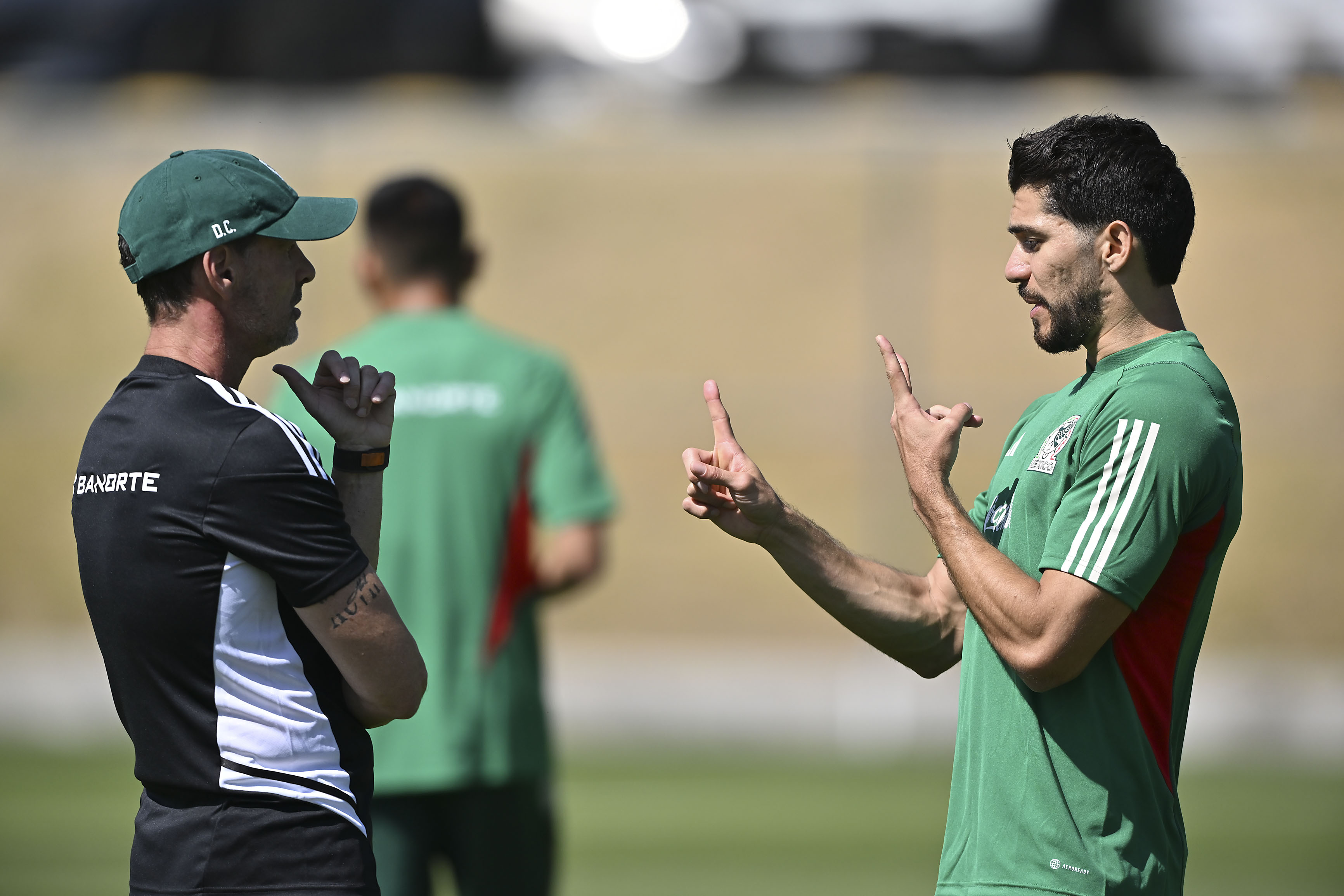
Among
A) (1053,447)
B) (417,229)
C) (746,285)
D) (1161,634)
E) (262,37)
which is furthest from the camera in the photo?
(262,37)

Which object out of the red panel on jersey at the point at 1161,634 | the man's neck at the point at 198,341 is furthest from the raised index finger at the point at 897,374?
the man's neck at the point at 198,341

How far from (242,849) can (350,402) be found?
0.90 m

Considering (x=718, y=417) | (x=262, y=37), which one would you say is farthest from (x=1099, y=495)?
(x=262, y=37)

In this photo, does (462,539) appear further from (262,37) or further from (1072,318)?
(262,37)

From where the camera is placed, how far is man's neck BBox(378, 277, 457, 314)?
509 cm

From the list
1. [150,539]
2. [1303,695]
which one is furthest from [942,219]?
[150,539]

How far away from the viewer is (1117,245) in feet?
10.2

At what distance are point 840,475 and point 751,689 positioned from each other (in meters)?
2.62

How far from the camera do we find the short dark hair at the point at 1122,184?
3088 mm

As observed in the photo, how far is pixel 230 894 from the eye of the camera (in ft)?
9.30

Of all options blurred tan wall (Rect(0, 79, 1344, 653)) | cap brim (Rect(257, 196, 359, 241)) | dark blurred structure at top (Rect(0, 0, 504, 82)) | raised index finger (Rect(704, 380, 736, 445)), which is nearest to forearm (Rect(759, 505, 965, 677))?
raised index finger (Rect(704, 380, 736, 445))

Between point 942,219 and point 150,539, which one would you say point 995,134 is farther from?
point 150,539

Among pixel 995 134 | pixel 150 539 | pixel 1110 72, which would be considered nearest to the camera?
pixel 150 539

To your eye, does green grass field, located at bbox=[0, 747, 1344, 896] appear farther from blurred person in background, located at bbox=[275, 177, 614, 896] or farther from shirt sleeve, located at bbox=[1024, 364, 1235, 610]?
shirt sleeve, located at bbox=[1024, 364, 1235, 610]
